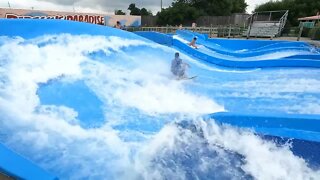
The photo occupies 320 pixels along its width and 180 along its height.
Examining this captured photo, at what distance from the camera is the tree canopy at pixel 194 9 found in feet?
126

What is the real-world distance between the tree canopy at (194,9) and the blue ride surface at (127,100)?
2817cm

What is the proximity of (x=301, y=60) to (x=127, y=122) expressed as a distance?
6.73 meters

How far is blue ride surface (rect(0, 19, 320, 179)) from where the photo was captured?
3688mm

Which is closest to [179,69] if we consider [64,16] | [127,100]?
[127,100]

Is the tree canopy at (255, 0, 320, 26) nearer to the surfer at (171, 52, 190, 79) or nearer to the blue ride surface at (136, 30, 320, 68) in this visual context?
the blue ride surface at (136, 30, 320, 68)

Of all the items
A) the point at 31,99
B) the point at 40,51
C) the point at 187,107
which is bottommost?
the point at 187,107

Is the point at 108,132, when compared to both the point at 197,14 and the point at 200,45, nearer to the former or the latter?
the point at 200,45

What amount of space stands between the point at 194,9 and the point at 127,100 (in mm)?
35410

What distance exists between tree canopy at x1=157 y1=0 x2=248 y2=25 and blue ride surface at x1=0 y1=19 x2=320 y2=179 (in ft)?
92.4

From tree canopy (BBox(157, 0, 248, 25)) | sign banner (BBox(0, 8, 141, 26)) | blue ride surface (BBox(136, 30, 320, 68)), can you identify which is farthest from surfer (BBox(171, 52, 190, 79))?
tree canopy (BBox(157, 0, 248, 25))

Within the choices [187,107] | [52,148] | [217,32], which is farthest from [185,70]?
[217,32]

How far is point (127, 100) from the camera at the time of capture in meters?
5.87

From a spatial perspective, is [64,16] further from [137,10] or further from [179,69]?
[137,10]

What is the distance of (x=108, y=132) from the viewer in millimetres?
4516
